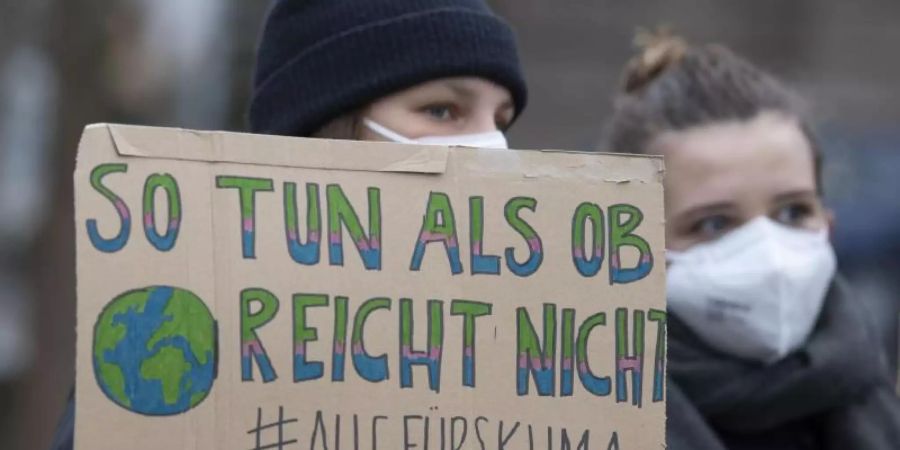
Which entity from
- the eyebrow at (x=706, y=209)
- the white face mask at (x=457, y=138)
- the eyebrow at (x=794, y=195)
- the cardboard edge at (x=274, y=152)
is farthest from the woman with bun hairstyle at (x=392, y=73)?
the eyebrow at (x=794, y=195)

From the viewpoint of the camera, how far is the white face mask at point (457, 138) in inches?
88.9

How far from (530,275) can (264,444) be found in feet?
1.35

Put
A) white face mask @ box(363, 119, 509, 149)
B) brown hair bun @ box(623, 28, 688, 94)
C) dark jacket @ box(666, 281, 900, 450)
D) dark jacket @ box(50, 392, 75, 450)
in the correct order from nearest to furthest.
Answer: dark jacket @ box(50, 392, 75, 450), white face mask @ box(363, 119, 509, 149), dark jacket @ box(666, 281, 900, 450), brown hair bun @ box(623, 28, 688, 94)

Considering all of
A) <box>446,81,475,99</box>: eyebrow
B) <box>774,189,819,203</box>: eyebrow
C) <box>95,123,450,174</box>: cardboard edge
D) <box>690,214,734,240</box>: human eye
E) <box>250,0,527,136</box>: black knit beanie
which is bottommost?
<box>690,214,734,240</box>: human eye

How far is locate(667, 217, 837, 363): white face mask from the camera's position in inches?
103

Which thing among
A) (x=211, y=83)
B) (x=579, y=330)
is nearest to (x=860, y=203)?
(x=211, y=83)

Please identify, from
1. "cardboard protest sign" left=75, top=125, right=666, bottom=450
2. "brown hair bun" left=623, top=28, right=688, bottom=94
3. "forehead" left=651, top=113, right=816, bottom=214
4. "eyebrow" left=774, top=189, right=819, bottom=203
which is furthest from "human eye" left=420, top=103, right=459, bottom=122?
"brown hair bun" left=623, top=28, right=688, bottom=94

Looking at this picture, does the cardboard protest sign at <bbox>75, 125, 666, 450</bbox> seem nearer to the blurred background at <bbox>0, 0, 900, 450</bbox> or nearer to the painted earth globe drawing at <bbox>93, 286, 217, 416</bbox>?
the painted earth globe drawing at <bbox>93, 286, 217, 416</bbox>

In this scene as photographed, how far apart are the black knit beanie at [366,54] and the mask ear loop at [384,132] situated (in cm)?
4

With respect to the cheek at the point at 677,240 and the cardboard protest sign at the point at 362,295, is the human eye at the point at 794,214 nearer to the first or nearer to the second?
the cheek at the point at 677,240

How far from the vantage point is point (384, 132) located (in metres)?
2.30

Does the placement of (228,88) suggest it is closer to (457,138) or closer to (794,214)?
(794,214)

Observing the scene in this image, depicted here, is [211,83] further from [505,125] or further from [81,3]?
[505,125]

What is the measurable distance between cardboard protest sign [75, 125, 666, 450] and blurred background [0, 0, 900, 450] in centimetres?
506
